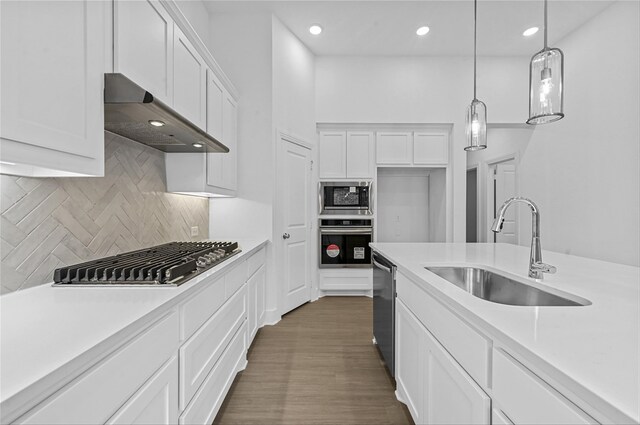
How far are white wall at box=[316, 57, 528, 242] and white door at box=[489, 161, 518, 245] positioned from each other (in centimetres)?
98

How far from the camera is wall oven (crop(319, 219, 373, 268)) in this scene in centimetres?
419

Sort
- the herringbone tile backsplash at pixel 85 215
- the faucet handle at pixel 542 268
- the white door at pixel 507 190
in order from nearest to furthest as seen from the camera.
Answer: the herringbone tile backsplash at pixel 85 215 → the faucet handle at pixel 542 268 → the white door at pixel 507 190

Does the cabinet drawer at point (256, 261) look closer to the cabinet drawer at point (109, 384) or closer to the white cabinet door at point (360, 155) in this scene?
the cabinet drawer at point (109, 384)

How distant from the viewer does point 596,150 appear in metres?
3.45

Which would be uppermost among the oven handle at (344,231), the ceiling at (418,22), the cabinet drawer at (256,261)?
the ceiling at (418,22)

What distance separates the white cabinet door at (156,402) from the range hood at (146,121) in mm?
1022

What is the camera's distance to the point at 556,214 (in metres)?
3.99

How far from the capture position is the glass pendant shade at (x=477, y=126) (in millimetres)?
2112

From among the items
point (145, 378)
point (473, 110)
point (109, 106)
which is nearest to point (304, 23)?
point (473, 110)

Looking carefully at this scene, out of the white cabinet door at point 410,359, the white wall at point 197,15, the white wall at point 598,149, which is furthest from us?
the white wall at point 598,149

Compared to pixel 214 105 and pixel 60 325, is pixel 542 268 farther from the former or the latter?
pixel 214 105

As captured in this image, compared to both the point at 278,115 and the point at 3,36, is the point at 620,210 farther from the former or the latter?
the point at 3,36

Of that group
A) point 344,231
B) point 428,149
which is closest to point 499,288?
point 344,231

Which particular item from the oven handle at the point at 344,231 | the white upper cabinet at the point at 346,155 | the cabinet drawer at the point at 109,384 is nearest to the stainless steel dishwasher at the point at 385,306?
the cabinet drawer at the point at 109,384
